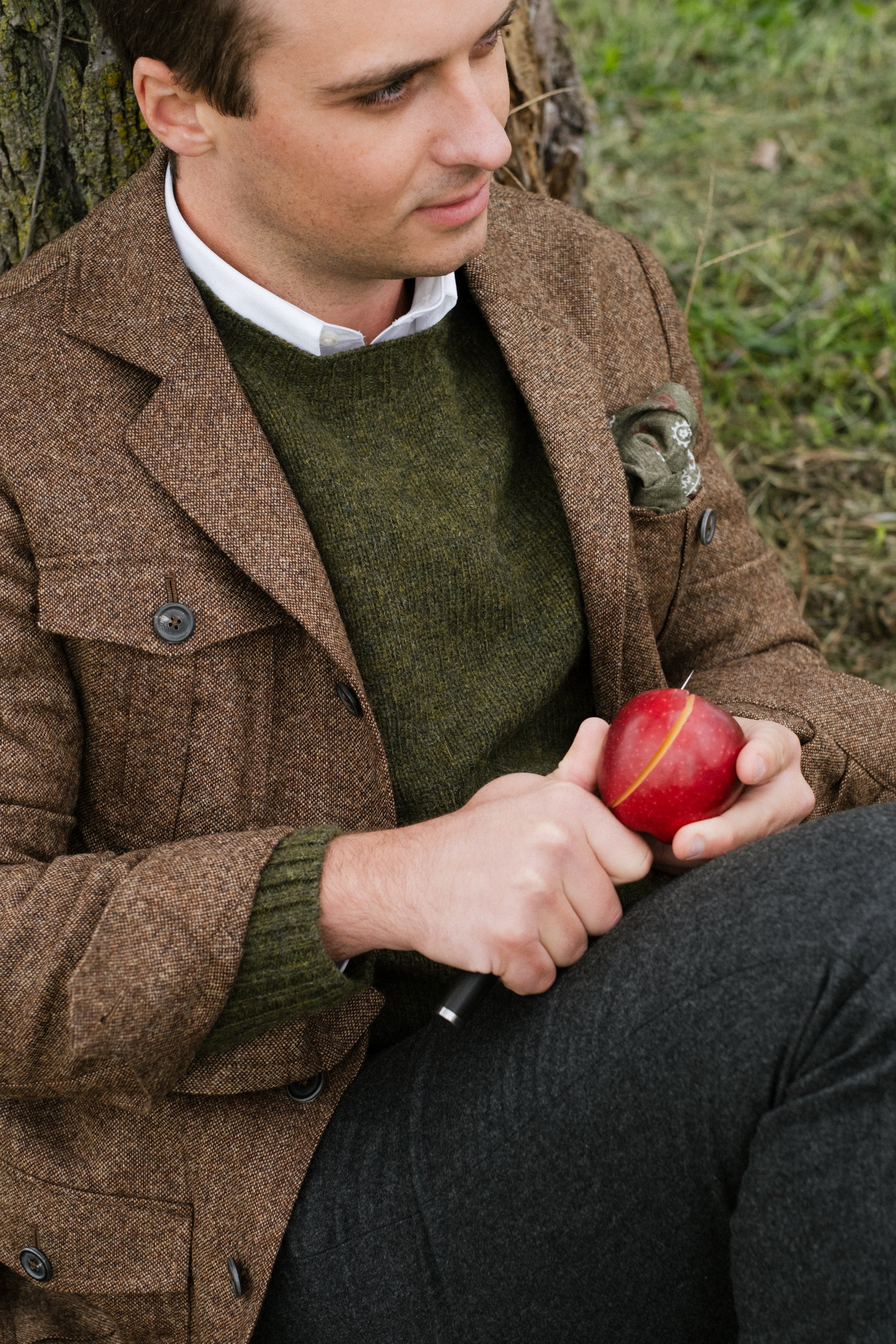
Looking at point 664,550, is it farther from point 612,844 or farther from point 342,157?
point 342,157

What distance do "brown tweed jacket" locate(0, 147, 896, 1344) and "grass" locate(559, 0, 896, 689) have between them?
1881 millimetres

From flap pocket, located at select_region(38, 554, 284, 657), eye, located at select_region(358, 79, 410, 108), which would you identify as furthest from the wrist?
eye, located at select_region(358, 79, 410, 108)

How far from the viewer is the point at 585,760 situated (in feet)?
6.15

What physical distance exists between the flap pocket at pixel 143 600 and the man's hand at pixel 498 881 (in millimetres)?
375

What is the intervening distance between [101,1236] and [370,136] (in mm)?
1673

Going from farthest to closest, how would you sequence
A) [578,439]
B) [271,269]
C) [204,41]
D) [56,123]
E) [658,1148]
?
1. [56,123]
2. [578,439]
3. [271,269]
4. [204,41]
5. [658,1148]

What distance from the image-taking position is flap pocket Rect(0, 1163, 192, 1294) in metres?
1.94

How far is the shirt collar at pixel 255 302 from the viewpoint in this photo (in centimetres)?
206

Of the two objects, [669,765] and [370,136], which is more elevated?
[370,136]

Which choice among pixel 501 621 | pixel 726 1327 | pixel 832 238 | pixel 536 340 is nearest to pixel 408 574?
pixel 501 621

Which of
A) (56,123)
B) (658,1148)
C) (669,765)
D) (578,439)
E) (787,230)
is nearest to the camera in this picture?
(658,1148)

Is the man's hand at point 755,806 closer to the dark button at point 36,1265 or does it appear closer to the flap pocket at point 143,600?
the flap pocket at point 143,600

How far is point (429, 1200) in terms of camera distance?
1.81 m

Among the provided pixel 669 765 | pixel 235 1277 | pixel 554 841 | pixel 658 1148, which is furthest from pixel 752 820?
pixel 235 1277
